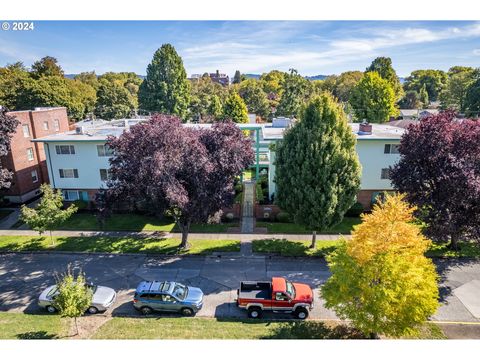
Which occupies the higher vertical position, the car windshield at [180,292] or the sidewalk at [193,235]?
the car windshield at [180,292]

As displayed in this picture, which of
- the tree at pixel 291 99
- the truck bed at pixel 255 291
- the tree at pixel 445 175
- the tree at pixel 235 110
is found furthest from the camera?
the tree at pixel 291 99

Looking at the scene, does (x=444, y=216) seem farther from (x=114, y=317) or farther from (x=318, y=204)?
(x=114, y=317)

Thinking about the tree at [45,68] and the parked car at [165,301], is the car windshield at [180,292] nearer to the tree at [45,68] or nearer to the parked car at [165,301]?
the parked car at [165,301]

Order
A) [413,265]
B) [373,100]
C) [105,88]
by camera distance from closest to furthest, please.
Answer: [413,265] < [373,100] < [105,88]

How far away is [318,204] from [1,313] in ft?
70.0

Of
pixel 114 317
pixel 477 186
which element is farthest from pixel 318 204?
pixel 114 317

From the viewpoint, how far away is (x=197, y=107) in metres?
83.5

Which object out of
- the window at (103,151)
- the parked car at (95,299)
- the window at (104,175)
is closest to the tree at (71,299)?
the parked car at (95,299)

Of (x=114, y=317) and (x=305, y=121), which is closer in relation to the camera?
(x=114, y=317)

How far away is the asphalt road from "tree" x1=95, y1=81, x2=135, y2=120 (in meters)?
54.3

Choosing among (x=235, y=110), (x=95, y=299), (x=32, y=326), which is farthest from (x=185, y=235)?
(x=235, y=110)

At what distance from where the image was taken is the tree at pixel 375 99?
64.2m

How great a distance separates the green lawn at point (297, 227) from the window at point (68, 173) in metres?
20.3

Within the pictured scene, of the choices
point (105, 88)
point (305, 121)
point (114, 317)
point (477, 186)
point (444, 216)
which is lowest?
point (114, 317)
